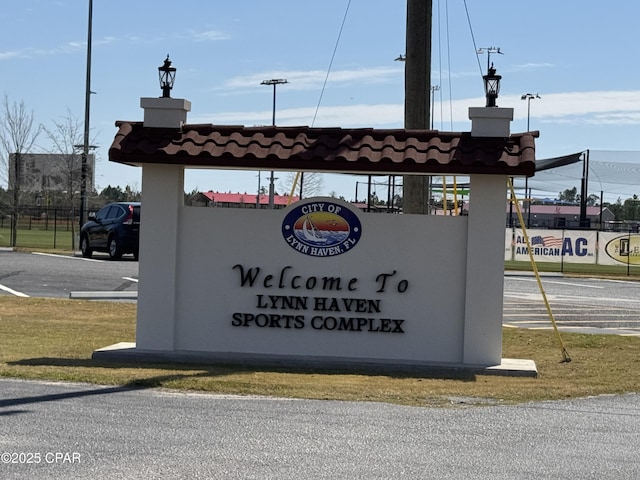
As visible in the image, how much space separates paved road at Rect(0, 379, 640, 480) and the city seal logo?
3.48 m

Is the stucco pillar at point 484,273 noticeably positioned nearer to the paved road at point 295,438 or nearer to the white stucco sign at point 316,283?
the white stucco sign at point 316,283

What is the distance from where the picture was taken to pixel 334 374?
12.4 meters

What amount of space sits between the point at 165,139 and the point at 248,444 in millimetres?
6134

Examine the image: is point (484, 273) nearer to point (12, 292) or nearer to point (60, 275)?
point (12, 292)

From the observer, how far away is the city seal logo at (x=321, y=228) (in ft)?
43.8

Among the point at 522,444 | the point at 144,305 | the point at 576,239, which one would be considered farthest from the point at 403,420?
the point at 576,239

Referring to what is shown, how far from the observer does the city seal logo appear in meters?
13.4

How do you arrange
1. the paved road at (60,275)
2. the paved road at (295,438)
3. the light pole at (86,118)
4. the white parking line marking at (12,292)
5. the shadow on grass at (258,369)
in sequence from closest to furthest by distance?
the paved road at (295,438) → the shadow on grass at (258,369) → the white parking line marking at (12,292) → the paved road at (60,275) → the light pole at (86,118)

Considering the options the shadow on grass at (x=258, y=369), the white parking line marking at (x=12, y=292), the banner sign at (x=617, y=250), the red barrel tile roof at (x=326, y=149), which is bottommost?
the shadow on grass at (x=258, y=369)

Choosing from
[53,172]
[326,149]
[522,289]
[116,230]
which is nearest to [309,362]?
[326,149]

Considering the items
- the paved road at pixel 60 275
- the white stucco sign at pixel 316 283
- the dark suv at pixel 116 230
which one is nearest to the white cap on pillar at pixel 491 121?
the white stucco sign at pixel 316 283

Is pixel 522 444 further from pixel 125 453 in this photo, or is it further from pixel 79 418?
pixel 79 418

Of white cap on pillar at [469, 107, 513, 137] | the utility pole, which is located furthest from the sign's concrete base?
the utility pole

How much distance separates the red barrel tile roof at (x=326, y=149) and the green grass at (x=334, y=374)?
2.45 meters
